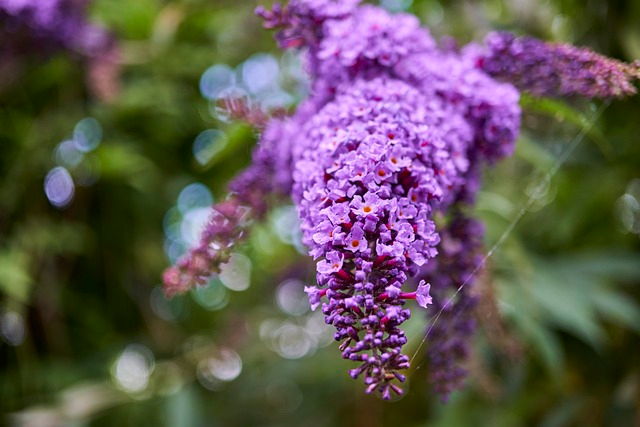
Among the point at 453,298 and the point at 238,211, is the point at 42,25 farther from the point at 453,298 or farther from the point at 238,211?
the point at 453,298

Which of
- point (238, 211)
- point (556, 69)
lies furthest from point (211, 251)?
point (556, 69)

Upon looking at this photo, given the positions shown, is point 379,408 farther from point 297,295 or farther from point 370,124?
point 370,124

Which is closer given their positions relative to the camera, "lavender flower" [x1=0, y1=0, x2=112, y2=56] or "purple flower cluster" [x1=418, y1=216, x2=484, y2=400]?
"purple flower cluster" [x1=418, y1=216, x2=484, y2=400]

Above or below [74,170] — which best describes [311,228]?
above

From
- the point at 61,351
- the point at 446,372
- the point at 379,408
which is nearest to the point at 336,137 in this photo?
the point at 446,372

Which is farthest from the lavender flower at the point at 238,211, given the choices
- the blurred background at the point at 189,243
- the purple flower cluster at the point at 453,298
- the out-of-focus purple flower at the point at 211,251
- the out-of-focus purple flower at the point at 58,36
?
the out-of-focus purple flower at the point at 58,36

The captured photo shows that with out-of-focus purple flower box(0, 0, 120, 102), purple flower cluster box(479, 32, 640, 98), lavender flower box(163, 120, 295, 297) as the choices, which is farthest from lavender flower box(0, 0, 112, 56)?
purple flower cluster box(479, 32, 640, 98)

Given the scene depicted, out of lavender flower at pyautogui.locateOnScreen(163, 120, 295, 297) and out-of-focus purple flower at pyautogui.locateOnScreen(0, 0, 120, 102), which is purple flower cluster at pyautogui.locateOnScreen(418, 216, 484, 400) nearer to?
lavender flower at pyautogui.locateOnScreen(163, 120, 295, 297)
